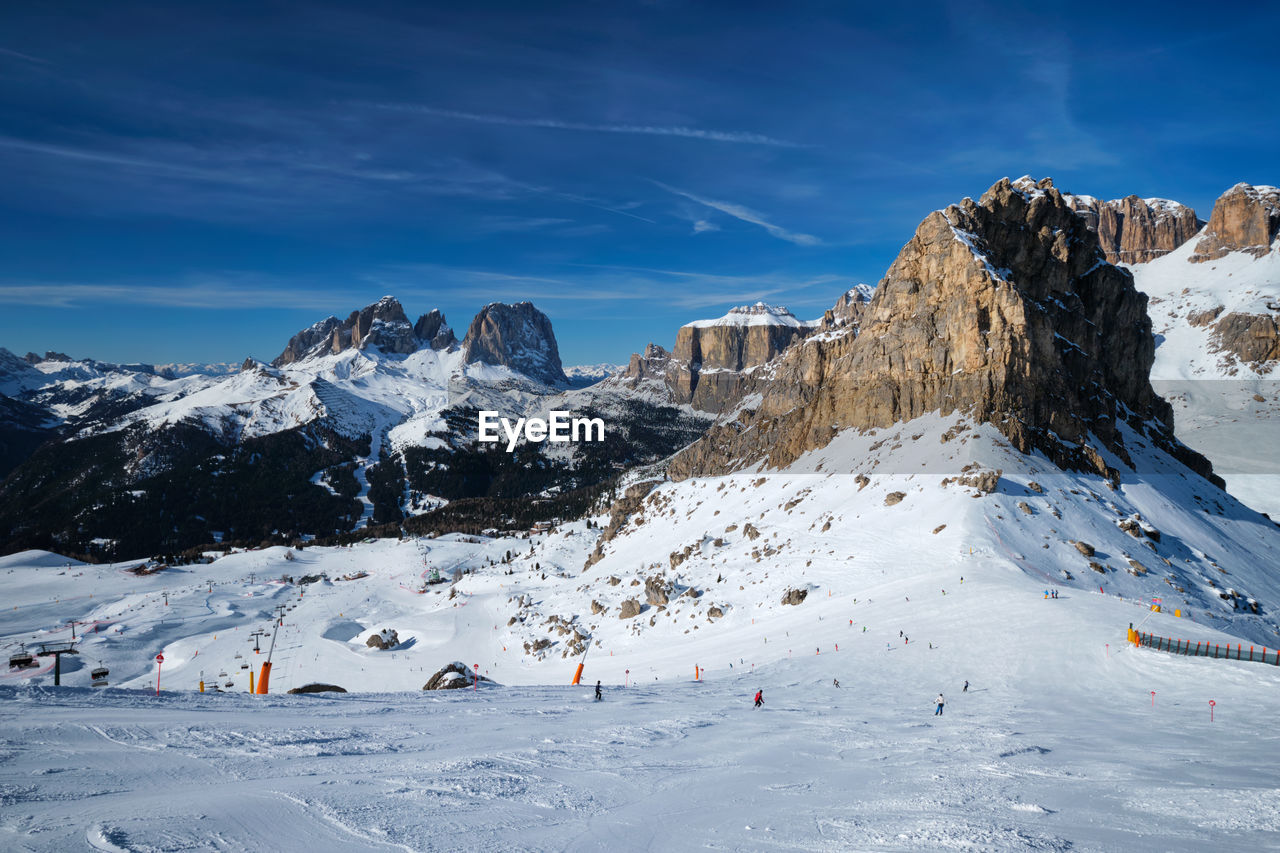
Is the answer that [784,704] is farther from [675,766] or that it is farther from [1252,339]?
[1252,339]

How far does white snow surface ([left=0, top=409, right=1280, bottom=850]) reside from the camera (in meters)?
11.6

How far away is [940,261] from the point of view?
8106 centimetres

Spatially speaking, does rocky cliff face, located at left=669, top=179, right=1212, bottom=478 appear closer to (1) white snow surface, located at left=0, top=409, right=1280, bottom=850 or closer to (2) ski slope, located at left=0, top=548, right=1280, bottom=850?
(1) white snow surface, located at left=0, top=409, right=1280, bottom=850

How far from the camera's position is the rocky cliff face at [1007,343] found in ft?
227

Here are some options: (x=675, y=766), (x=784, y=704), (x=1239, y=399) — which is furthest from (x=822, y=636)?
(x=1239, y=399)

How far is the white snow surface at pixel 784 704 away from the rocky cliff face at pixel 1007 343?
18.0 ft

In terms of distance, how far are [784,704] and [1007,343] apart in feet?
191

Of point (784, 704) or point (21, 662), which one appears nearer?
point (784, 704)

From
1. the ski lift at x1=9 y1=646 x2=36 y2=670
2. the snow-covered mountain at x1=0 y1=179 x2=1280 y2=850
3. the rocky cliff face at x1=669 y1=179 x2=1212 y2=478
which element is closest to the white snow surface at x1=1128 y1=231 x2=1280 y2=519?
the rocky cliff face at x1=669 y1=179 x2=1212 y2=478

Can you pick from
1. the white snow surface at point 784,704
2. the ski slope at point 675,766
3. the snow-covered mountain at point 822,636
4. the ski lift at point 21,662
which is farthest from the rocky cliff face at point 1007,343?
the ski lift at point 21,662

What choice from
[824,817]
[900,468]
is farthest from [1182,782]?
[900,468]

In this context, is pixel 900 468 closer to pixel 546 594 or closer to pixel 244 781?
pixel 546 594

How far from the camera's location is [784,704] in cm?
A: 2839

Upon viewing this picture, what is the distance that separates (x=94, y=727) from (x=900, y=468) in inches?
2701
